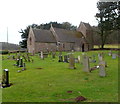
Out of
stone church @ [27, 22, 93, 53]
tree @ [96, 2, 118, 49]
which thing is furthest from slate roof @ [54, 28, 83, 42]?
tree @ [96, 2, 118, 49]

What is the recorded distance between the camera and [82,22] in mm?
51562

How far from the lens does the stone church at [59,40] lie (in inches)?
1649

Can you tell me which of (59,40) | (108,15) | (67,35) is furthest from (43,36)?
(108,15)

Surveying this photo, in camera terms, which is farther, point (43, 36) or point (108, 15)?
point (43, 36)

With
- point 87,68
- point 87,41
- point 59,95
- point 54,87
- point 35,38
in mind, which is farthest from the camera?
point 87,41

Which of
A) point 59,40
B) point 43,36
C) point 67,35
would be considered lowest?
point 59,40

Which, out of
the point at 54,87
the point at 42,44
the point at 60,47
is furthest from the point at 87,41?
the point at 54,87

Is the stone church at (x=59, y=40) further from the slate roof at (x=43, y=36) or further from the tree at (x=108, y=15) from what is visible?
the tree at (x=108, y=15)

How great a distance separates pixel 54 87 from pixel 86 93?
1.80 metres

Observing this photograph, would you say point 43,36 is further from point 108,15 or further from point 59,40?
point 108,15

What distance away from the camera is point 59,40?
145 feet

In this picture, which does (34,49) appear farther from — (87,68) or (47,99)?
(47,99)

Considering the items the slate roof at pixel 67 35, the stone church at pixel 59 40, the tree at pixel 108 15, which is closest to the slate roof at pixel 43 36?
the stone church at pixel 59 40

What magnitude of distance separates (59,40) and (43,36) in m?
4.77
